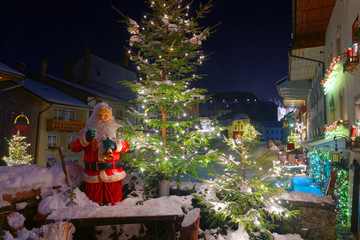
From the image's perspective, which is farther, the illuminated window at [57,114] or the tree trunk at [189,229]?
the illuminated window at [57,114]

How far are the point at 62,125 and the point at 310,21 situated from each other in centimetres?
2120

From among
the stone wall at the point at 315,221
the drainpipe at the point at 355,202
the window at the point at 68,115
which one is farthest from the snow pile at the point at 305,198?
the window at the point at 68,115

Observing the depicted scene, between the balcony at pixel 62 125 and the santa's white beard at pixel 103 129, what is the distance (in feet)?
57.5

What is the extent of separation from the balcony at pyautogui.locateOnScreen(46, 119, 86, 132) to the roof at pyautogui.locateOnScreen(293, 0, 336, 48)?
20.2 m

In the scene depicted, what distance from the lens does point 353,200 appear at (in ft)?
21.1

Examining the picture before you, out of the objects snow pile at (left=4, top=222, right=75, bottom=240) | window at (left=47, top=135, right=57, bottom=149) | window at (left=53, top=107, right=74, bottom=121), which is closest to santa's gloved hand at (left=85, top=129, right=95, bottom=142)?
snow pile at (left=4, top=222, right=75, bottom=240)

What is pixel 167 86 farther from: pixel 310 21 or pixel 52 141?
pixel 52 141

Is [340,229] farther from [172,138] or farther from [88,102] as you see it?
[88,102]

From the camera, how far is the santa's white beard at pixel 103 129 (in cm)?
545

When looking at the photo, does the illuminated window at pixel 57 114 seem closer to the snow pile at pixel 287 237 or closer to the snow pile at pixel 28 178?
the snow pile at pixel 28 178

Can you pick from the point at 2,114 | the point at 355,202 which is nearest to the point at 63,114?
the point at 2,114

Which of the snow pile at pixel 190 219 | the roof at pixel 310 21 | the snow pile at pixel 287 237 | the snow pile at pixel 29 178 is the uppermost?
the roof at pixel 310 21

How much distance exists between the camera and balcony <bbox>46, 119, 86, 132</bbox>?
2025 centimetres

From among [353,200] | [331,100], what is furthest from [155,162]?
[331,100]
